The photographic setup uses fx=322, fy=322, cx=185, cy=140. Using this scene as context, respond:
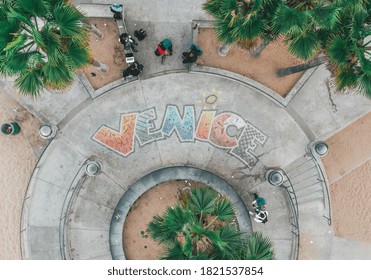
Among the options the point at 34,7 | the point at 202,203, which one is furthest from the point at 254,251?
the point at 34,7

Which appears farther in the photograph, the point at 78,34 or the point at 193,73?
the point at 193,73

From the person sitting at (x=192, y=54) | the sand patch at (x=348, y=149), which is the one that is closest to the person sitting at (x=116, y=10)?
the person sitting at (x=192, y=54)

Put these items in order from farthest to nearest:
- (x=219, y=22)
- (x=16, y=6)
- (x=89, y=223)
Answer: (x=89, y=223) → (x=219, y=22) → (x=16, y=6)

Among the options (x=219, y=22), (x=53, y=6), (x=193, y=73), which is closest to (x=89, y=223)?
(x=193, y=73)

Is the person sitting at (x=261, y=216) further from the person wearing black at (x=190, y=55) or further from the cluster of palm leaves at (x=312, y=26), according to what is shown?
the person wearing black at (x=190, y=55)

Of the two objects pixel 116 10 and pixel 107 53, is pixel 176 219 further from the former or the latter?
pixel 116 10
